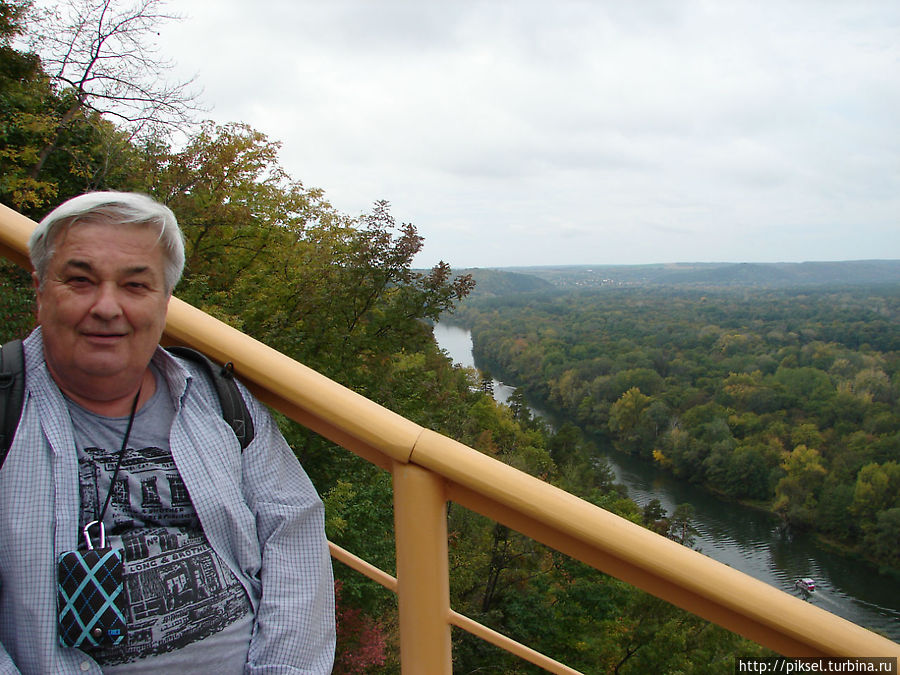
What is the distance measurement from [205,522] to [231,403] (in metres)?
0.24

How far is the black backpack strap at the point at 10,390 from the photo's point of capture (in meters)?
1.03

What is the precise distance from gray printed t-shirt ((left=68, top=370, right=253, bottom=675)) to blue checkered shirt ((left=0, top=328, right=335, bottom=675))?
0.03 meters

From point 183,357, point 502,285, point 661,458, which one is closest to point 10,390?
point 183,357

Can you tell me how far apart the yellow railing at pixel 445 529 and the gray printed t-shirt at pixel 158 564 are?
23 centimetres

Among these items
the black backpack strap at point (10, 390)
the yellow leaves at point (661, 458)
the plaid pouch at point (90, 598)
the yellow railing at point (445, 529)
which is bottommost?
the yellow leaves at point (661, 458)

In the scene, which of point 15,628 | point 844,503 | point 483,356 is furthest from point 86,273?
point 483,356

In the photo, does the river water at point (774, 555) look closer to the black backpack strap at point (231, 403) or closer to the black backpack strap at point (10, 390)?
the black backpack strap at point (231, 403)

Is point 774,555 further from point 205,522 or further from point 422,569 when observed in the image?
point 205,522

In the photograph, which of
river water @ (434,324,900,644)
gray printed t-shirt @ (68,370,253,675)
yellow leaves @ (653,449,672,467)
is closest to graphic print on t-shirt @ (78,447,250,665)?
gray printed t-shirt @ (68,370,253,675)

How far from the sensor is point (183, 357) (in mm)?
1312

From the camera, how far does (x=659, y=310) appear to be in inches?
5005

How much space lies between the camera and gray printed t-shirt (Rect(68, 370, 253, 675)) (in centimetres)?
104

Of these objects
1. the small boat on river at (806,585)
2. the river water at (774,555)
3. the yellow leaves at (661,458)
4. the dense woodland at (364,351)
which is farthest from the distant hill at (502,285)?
the small boat on river at (806,585)

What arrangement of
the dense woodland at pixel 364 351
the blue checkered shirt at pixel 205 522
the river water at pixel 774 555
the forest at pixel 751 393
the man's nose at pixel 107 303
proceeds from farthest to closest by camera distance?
the forest at pixel 751 393, the river water at pixel 774 555, the dense woodland at pixel 364 351, the man's nose at pixel 107 303, the blue checkered shirt at pixel 205 522
